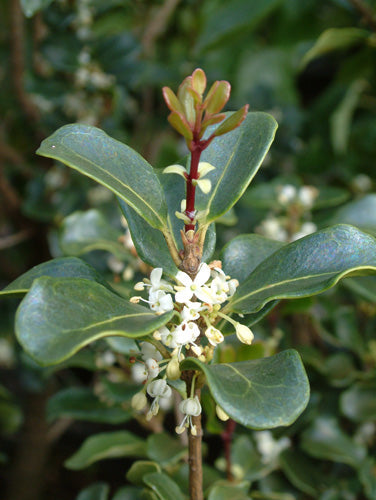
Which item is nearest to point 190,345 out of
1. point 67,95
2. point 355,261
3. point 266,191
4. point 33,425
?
point 355,261

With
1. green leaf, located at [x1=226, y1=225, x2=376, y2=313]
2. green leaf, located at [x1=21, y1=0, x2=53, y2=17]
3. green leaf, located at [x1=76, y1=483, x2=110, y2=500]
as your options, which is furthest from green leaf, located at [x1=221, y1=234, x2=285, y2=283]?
green leaf, located at [x1=21, y1=0, x2=53, y2=17]

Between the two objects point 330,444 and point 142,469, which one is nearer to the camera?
point 142,469

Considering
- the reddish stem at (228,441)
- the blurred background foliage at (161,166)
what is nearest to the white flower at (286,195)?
the blurred background foliage at (161,166)

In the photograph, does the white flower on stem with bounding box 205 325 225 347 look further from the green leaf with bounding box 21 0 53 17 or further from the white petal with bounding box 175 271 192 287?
the green leaf with bounding box 21 0 53 17

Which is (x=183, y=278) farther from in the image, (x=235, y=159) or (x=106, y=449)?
(x=106, y=449)

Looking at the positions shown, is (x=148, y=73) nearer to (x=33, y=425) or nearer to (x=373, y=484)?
(x=33, y=425)

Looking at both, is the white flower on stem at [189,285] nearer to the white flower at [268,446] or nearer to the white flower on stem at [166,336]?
the white flower on stem at [166,336]

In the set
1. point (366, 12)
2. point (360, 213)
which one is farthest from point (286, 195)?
point (366, 12)
